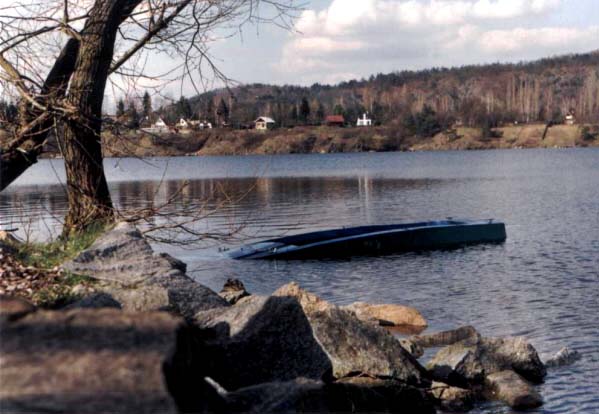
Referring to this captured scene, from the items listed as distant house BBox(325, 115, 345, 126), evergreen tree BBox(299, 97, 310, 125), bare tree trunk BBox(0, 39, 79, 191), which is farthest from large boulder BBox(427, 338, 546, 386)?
distant house BBox(325, 115, 345, 126)

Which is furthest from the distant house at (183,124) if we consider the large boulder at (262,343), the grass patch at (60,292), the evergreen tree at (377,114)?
the evergreen tree at (377,114)

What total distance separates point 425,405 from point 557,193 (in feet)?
121

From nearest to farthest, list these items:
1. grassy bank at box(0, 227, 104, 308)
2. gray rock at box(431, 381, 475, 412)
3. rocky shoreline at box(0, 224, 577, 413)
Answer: rocky shoreline at box(0, 224, 577, 413) → grassy bank at box(0, 227, 104, 308) → gray rock at box(431, 381, 475, 412)

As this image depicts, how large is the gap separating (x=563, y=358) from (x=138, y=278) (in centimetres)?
676

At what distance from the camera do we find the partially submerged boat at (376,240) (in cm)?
2300

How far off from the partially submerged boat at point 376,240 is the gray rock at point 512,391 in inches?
508

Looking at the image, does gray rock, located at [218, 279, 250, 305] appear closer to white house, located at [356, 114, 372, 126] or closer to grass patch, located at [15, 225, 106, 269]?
grass patch, located at [15, 225, 106, 269]

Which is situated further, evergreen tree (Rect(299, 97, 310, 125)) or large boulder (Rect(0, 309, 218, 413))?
evergreen tree (Rect(299, 97, 310, 125))

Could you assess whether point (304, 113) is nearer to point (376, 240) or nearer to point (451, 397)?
point (376, 240)

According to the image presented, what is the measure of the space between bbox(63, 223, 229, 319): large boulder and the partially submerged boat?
14620mm

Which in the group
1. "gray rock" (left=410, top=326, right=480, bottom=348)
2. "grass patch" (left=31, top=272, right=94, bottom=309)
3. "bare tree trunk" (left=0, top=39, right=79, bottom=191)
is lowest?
"gray rock" (left=410, top=326, right=480, bottom=348)

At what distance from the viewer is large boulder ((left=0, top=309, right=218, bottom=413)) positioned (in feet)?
10.7

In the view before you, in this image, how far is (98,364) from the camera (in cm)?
344

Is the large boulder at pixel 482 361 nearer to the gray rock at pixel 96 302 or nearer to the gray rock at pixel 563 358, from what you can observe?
the gray rock at pixel 563 358
